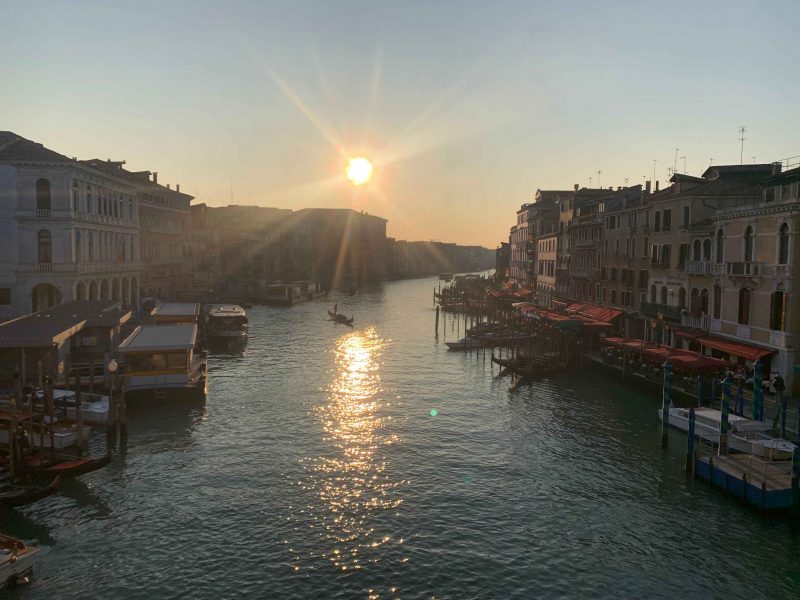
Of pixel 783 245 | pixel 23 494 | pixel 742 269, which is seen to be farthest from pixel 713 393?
pixel 23 494

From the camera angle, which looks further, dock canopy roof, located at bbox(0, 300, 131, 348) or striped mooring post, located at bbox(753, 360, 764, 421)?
dock canopy roof, located at bbox(0, 300, 131, 348)

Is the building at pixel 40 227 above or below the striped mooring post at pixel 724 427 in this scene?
above

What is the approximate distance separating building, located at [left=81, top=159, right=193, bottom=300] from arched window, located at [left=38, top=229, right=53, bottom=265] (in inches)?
692

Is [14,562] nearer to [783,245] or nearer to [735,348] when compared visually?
[735,348]

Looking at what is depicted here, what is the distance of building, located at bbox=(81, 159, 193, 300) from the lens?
71688 millimetres

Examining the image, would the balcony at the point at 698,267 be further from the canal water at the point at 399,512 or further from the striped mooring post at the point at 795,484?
the striped mooring post at the point at 795,484

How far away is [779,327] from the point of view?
3142 cm

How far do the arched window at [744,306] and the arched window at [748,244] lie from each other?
1.79m

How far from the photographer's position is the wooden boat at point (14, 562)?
15281mm

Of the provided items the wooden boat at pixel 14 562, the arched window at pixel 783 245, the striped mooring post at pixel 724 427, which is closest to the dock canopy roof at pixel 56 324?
the wooden boat at pixel 14 562

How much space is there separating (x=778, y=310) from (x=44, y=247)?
Result: 4981 centimetres

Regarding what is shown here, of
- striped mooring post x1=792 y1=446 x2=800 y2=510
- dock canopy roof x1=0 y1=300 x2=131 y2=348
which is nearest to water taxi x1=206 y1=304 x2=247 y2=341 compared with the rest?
dock canopy roof x1=0 y1=300 x2=131 y2=348

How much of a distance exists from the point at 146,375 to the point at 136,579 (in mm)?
18508

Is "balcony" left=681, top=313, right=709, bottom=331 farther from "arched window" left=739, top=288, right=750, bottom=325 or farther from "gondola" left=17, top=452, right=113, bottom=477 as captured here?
"gondola" left=17, top=452, right=113, bottom=477
